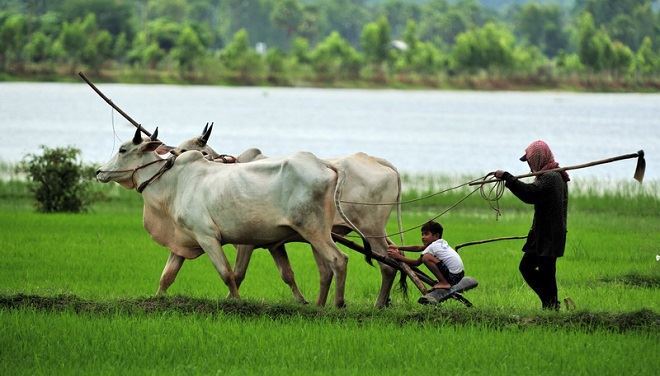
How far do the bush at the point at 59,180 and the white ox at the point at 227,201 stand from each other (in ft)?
28.9

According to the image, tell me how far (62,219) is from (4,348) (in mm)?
9664

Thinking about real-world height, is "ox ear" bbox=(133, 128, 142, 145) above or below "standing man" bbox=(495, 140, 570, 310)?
above

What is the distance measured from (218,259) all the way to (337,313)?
40.6 inches

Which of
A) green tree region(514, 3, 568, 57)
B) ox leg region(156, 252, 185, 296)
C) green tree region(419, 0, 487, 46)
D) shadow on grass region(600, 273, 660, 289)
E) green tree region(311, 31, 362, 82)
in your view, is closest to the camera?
ox leg region(156, 252, 185, 296)

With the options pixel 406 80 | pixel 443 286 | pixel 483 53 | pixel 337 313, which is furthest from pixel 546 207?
pixel 406 80

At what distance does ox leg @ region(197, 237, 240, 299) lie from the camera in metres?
10.6

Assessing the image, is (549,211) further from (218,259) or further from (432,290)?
(218,259)

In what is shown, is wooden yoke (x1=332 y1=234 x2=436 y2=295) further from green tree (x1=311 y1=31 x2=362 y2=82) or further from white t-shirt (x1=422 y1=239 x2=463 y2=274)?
green tree (x1=311 y1=31 x2=362 y2=82)

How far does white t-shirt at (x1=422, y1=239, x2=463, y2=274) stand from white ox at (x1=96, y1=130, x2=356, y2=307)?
27.5 inches

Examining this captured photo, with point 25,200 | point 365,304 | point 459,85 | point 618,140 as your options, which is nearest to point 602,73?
point 459,85

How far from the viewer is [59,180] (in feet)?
66.4

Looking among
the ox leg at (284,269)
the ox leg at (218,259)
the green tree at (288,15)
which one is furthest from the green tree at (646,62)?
the ox leg at (218,259)

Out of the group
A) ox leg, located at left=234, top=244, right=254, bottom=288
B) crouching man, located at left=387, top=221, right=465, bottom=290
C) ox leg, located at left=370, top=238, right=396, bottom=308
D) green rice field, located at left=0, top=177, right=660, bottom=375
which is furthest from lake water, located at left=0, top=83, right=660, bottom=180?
crouching man, located at left=387, top=221, right=465, bottom=290

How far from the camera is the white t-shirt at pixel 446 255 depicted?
10.5m
